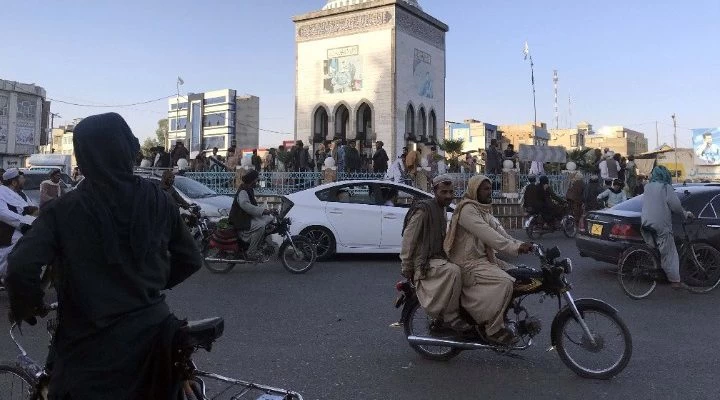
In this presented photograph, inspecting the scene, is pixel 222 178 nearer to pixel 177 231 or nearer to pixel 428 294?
pixel 428 294

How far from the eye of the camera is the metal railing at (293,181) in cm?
1691

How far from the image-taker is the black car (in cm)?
865

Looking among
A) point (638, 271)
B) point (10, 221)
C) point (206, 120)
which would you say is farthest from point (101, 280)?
point (206, 120)

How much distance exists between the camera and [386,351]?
5441mm

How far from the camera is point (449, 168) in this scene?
22.1m

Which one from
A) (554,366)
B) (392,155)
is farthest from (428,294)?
(392,155)

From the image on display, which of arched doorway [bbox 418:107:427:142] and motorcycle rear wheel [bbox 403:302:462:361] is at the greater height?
arched doorway [bbox 418:107:427:142]

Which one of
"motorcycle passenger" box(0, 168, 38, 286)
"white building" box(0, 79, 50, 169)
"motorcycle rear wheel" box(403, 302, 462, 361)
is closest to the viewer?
"motorcycle rear wheel" box(403, 302, 462, 361)

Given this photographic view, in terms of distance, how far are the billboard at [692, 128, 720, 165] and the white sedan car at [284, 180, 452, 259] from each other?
45.9m

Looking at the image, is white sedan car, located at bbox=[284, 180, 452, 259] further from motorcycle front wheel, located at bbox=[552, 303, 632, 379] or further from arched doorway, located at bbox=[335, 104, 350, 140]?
arched doorway, located at bbox=[335, 104, 350, 140]

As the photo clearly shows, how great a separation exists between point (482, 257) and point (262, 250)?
5547mm

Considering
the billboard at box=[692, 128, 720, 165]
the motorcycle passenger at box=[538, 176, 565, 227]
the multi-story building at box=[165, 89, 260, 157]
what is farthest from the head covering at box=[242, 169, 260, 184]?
the billboard at box=[692, 128, 720, 165]

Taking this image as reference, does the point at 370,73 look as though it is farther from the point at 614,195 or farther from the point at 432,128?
the point at 614,195

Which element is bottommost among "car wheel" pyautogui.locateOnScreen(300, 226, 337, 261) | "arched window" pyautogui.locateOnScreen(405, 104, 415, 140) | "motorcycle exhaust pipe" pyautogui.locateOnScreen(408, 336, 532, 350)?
"motorcycle exhaust pipe" pyautogui.locateOnScreen(408, 336, 532, 350)
